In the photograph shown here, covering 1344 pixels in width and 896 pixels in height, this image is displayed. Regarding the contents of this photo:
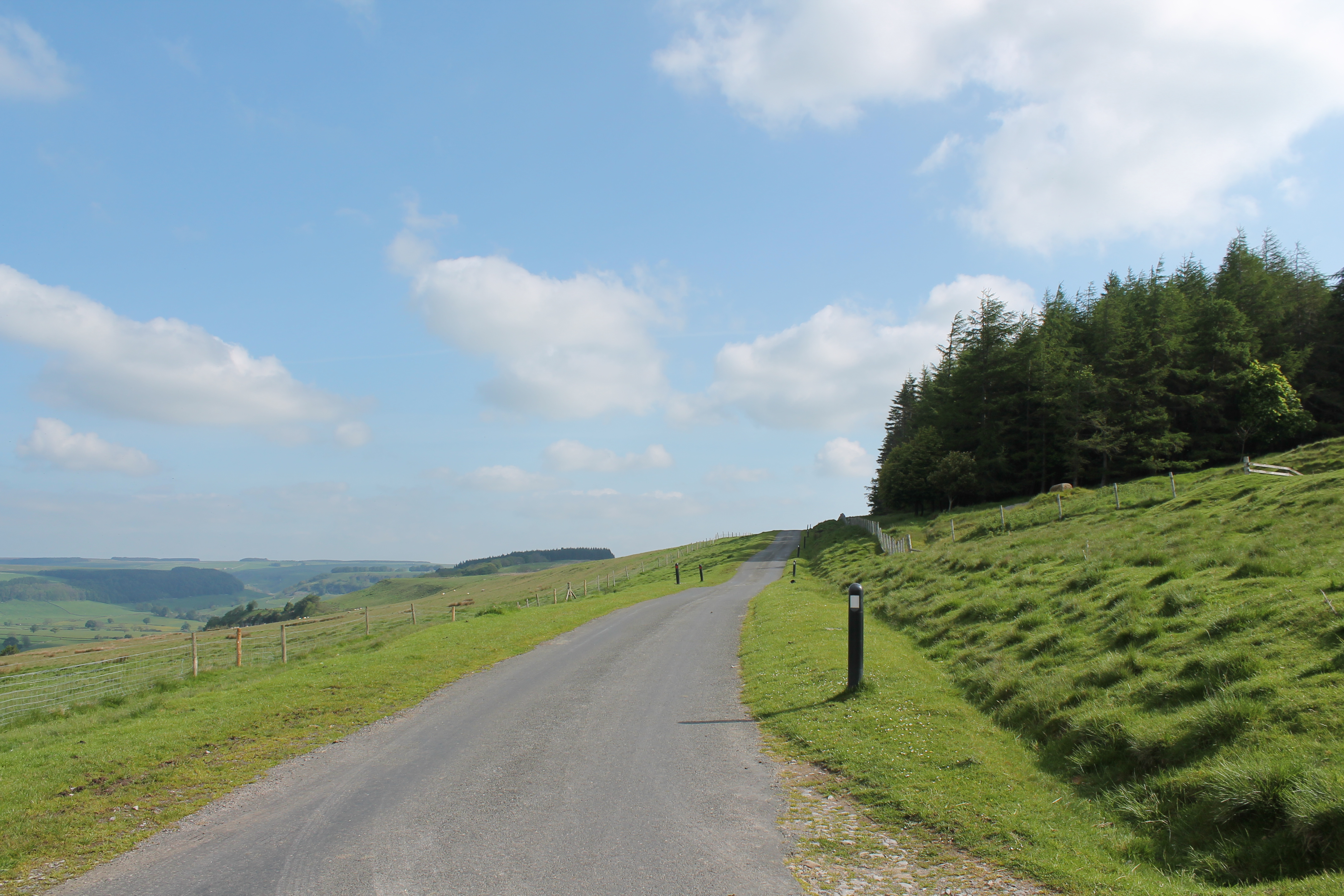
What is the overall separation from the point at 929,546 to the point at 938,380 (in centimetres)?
5200

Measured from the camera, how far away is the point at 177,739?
1078 centimetres

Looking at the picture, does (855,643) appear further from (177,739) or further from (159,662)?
(159,662)

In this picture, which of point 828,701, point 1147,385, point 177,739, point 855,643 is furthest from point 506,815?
point 1147,385

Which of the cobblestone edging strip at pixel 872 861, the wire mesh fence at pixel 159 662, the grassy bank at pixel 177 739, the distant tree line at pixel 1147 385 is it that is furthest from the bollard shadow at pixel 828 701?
the distant tree line at pixel 1147 385

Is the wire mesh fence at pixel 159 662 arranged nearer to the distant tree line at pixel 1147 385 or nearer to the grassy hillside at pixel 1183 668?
the grassy hillside at pixel 1183 668

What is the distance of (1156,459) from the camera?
59.1 meters

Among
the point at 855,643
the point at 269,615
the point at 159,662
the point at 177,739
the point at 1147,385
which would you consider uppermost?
the point at 1147,385

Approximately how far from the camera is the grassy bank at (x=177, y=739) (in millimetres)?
7055

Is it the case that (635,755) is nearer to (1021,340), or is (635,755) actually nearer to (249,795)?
(249,795)

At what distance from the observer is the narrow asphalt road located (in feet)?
18.2

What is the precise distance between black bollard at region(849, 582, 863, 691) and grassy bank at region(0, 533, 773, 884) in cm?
819

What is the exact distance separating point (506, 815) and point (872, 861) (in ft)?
11.7

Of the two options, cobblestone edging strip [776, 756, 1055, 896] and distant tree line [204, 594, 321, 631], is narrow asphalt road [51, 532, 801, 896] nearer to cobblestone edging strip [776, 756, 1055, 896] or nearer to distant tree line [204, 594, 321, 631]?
cobblestone edging strip [776, 756, 1055, 896]

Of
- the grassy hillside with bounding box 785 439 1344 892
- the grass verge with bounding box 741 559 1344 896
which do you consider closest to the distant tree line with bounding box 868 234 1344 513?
the grassy hillside with bounding box 785 439 1344 892
